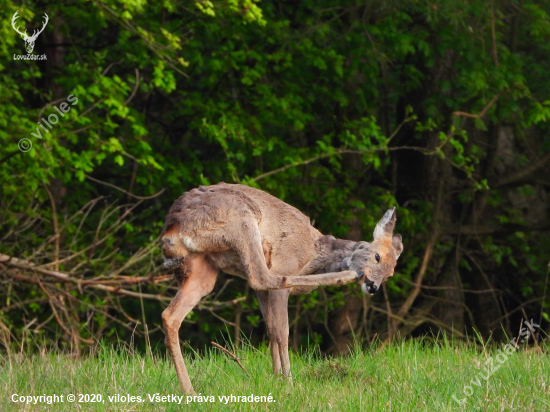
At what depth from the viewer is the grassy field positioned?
4926 mm

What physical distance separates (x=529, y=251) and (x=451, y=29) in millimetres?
3787

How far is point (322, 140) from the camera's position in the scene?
13.4m

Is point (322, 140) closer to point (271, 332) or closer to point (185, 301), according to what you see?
point (271, 332)

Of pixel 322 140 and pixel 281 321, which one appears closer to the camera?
pixel 281 321

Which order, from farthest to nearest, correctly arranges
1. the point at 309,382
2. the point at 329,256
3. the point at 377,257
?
the point at 329,256
the point at 309,382
the point at 377,257

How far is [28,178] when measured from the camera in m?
10.7

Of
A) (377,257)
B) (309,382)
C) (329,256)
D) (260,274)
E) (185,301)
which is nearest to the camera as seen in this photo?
(260,274)

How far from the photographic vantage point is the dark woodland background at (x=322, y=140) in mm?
11805

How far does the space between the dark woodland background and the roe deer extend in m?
5.59

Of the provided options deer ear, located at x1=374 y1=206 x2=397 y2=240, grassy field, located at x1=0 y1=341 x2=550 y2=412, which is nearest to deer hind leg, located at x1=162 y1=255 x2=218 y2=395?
grassy field, located at x1=0 y1=341 x2=550 y2=412

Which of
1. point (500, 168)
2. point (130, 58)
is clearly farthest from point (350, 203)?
point (130, 58)

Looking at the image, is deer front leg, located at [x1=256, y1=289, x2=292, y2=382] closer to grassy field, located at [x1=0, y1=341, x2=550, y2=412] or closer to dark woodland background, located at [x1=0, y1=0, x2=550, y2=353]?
grassy field, located at [x1=0, y1=341, x2=550, y2=412]

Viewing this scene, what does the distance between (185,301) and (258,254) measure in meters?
0.55

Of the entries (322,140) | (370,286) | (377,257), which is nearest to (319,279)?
(370,286)
